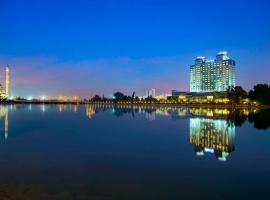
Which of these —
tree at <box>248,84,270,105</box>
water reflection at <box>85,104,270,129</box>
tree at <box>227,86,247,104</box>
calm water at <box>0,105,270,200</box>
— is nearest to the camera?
calm water at <box>0,105,270,200</box>

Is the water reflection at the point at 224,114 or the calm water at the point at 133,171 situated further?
the water reflection at the point at 224,114

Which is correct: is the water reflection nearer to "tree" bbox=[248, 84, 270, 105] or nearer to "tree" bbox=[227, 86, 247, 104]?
"tree" bbox=[248, 84, 270, 105]

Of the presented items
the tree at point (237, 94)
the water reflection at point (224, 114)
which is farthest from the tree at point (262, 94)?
the water reflection at point (224, 114)

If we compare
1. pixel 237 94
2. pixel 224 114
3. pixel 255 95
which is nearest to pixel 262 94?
pixel 255 95

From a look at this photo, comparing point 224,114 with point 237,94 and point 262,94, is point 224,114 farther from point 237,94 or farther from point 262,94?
point 237,94

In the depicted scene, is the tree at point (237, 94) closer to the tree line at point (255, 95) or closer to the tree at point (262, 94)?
the tree line at point (255, 95)

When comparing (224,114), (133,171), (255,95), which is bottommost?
(133,171)

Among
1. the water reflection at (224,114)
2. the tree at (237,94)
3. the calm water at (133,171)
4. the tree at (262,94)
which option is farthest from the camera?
the tree at (237,94)

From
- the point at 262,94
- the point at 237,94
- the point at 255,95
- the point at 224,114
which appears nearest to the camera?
the point at 224,114

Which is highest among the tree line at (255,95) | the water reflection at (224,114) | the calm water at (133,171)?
the tree line at (255,95)

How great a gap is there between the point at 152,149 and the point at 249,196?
9.36 metres

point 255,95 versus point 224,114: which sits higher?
point 255,95

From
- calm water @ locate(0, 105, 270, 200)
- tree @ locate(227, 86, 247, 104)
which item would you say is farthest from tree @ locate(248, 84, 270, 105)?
calm water @ locate(0, 105, 270, 200)

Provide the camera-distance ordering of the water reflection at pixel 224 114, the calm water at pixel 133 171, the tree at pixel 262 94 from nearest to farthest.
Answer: the calm water at pixel 133 171, the water reflection at pixel 224 114, the tree at pixel 262 94
